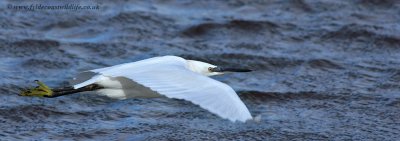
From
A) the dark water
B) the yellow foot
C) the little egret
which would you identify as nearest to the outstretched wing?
the little egret

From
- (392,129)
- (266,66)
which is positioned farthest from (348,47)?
(392,129)

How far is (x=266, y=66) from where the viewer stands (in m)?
9.16

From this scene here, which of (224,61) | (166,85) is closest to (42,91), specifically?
(166,85)

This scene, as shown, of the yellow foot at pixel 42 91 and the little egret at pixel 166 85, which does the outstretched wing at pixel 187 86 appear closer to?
the little egret at pixel 166 85

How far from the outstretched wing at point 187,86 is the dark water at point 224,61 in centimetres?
133

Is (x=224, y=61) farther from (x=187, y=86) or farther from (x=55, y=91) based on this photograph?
(x=187, y=86)

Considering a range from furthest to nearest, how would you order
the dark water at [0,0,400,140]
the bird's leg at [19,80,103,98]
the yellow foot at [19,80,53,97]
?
the dark water at [0,0,400,140], the yellow foot at [19,80,53,97], the bird's leg at [19,80,103,98]

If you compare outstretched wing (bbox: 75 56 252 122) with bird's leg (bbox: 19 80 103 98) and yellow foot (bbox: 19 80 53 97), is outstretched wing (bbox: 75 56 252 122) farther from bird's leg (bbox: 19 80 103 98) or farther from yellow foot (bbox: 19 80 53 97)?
yellow foot (bbox: 19 80 53 97)

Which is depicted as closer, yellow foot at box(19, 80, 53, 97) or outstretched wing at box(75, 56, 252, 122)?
outstretched wing at box(75, 56, 252, 122)

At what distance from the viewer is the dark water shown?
7.37 metres

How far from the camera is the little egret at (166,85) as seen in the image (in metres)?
5.05

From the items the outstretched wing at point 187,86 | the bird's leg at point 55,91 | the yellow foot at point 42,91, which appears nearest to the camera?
the outstretched wing at point 187,86

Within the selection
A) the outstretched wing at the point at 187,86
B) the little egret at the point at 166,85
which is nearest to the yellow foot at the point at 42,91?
the little egret at the point at 166,85

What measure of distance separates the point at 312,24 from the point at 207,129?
356 centimetres
